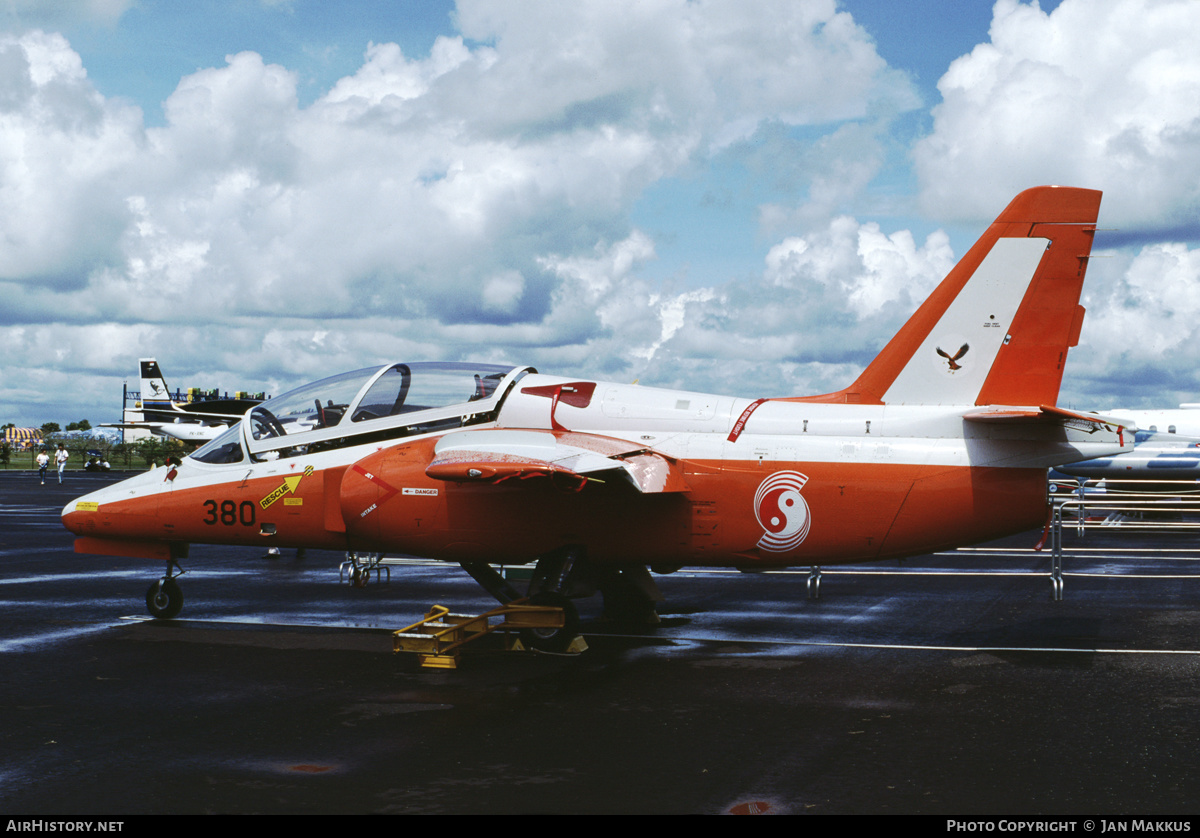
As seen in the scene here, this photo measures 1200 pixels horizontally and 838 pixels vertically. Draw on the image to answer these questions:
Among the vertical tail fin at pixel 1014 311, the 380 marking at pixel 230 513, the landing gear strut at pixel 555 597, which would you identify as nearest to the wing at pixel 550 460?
the landing gear strut at pixel 555 597

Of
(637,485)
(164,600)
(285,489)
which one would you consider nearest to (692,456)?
(637,485)

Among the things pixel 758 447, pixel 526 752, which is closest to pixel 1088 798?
pixel 526 752

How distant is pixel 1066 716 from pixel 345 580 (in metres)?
12.0

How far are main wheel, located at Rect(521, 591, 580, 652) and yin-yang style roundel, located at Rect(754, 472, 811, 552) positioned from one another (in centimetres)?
212

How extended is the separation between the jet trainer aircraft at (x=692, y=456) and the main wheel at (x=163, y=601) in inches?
37.7

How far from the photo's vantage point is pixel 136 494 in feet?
38.7

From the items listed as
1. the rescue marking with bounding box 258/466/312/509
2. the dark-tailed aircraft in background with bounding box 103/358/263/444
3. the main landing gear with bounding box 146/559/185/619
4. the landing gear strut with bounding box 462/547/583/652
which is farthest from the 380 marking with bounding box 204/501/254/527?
the dark-tailed aircraft in background with bounding box 103/358/263/444

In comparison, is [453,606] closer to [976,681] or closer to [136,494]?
[136,494]

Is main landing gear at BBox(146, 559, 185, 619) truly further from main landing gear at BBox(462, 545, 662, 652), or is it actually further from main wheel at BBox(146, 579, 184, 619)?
main landing gear at BBox(462, 545, 662, 652)

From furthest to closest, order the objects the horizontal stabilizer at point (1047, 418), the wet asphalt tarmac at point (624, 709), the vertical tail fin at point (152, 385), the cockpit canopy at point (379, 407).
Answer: the vertical tail fin at point (152, 385), the cockpit canopy at point (379, 407), the horizontal stabilizer at point (1047, 418), the wet asphalt tarmac at point (624, 709)

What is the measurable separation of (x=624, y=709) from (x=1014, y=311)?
234 inches

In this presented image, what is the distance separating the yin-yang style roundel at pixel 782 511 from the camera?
10102mm

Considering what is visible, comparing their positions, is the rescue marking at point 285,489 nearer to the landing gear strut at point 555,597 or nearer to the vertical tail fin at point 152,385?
the landing gear strut at point 555,597

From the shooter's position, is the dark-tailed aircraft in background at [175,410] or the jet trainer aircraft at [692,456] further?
the dark-tailed aircraft in background at [175,410]
